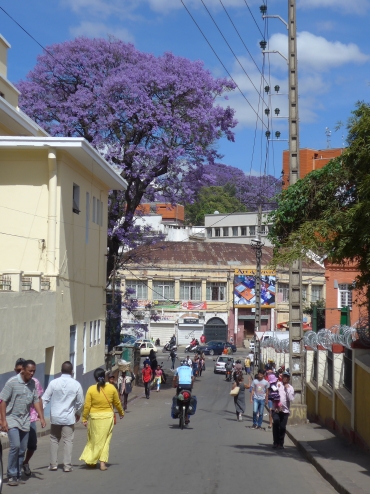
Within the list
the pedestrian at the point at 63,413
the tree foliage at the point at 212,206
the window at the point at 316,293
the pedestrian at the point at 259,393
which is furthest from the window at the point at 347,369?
the tree foliage at the point at 212,206

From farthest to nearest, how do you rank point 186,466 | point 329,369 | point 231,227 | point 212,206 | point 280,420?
point 212,206
point 231,227
point 329,369
point 280,420
point 186,466

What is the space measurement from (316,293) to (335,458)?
57.3m

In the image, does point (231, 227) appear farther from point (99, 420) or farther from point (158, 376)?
point (99, 420)

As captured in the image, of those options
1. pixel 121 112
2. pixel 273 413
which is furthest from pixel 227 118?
pixel 273 413

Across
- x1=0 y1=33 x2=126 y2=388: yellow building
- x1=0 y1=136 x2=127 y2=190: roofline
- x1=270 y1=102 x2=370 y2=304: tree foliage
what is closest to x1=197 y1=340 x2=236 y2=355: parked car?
x1=0 y1=33 x2=126 y2=388: yellow building

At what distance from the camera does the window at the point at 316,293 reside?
6794 centimetres

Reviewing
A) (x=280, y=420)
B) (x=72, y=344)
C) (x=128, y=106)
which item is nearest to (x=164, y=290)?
(x=128, y=106)

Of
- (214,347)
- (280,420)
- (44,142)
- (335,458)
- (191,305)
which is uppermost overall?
(44,142)

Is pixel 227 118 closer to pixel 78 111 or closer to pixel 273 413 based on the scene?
pixel 78 111

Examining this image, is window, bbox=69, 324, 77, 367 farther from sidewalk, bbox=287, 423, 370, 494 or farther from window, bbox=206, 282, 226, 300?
window, bbox=206, 282, 226, 300

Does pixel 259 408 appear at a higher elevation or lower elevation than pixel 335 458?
lower

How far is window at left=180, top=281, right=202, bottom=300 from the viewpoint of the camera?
2579 inches

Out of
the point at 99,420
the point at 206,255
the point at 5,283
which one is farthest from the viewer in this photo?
the point at 206,255

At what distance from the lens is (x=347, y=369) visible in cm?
1534
